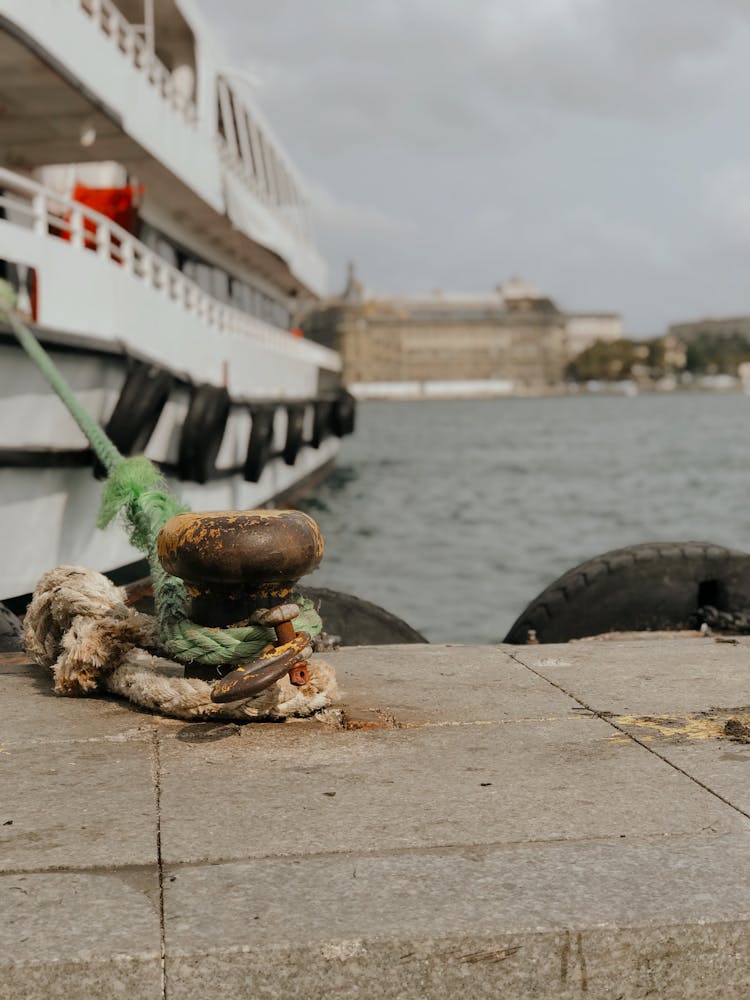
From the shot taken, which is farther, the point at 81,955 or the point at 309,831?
the point at 309,831

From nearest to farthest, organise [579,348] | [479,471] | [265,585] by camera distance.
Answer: [265,585]
[479,471]
[579,348]

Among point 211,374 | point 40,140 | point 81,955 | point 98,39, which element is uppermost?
point 98,39

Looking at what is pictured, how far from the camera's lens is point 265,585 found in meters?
3.34

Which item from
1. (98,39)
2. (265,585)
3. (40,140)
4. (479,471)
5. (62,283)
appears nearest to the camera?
(265,585)

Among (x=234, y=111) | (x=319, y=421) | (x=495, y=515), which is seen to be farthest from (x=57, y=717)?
(x=495, y=515)

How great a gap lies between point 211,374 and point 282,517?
28.3 ft

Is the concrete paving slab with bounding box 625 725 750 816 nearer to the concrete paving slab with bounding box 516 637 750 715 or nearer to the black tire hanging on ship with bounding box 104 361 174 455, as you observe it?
the concrete paving slab with bounding box 516 637 750 715

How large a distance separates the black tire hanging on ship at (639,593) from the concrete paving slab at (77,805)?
2.67m

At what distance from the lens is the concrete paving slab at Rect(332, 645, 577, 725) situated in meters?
3.38

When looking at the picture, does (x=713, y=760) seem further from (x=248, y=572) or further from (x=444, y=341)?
(x=444, y=341)

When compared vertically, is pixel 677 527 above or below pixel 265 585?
below

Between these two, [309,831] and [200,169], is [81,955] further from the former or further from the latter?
[200,169]

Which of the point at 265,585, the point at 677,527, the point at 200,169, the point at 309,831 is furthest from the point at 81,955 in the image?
the point at 677,527

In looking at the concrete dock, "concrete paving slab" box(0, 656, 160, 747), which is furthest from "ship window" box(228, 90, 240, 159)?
the concrete dock
